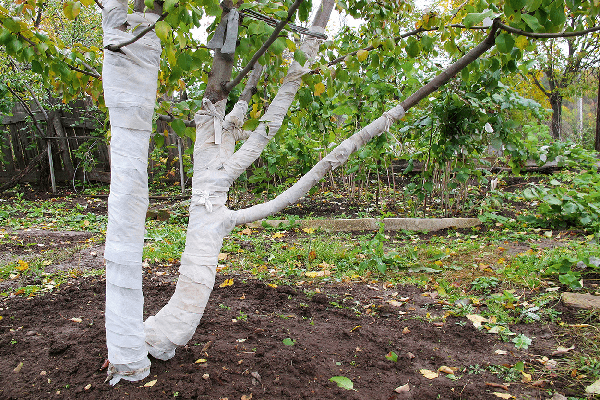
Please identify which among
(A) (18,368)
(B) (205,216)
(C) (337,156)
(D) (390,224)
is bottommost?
(A) (18,368)

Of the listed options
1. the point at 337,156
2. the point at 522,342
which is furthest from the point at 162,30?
the point at 522,342

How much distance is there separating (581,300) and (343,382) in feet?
5.96

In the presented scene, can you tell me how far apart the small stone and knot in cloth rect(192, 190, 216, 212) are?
2.37 m

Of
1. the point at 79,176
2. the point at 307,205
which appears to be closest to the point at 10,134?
the point at 79,176

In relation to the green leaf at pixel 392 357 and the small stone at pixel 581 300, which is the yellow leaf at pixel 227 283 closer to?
the green leaf at pixel 392 357

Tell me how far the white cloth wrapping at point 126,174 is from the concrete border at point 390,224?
3.87 meters

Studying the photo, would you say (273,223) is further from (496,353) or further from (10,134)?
(10,134)

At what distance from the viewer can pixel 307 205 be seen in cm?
689

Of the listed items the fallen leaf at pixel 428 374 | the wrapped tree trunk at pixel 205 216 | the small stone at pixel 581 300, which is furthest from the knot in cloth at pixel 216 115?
the small stone at pixel 581 300

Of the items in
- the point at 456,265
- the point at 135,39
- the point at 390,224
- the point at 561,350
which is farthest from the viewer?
the point at 390,224

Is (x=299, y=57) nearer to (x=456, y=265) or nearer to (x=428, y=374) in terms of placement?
(x=428, y=374)

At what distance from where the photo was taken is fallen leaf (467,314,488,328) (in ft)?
8.36

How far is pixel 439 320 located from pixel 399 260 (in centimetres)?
107

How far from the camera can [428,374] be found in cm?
199
